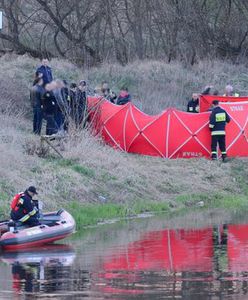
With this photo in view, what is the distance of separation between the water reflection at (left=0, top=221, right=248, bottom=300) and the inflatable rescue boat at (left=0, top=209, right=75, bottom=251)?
266 millimetres

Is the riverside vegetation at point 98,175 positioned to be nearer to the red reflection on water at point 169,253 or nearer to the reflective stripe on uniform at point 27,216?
the reflective stripe on uniform at point 27,216

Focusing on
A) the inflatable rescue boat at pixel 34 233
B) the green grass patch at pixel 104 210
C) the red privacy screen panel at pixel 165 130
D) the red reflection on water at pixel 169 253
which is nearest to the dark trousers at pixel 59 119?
the red privacy screen panel at pixel 165 130

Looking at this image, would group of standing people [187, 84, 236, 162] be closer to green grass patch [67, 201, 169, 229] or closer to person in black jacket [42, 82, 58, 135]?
person in black jacket [42, 82, 58, 135]

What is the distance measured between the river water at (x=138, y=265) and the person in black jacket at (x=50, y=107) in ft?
26.3

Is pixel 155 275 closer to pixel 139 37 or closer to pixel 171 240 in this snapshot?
pixel 171 240

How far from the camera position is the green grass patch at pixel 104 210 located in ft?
74.9

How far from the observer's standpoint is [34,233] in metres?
19.4

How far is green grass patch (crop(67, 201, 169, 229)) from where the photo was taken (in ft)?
74.9

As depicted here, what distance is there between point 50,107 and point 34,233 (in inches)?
442

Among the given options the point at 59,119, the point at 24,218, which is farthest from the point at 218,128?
the point at 24,218

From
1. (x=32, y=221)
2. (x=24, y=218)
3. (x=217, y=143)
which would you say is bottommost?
(x=217, y=143)

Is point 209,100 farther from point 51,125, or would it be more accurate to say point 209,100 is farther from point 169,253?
point 169,253

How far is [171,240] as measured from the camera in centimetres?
2005

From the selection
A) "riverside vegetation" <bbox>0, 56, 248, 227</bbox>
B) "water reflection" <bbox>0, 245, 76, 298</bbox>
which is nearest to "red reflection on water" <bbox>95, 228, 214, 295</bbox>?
"water reflection" <bbox>0, 245, 76, 298</bbox>
